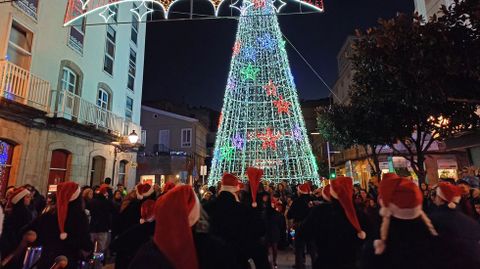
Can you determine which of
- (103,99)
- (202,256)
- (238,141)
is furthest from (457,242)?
(103,99)

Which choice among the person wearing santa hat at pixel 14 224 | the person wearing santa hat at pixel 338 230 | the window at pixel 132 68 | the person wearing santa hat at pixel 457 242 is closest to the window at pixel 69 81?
the window at pixel 132 68

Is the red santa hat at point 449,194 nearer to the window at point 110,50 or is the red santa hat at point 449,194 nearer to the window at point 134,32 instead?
the window at point 110,50

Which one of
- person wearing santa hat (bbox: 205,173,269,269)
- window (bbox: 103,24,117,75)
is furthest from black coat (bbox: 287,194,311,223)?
window (bbox: 103,24,117,75)

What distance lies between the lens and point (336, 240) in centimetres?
407

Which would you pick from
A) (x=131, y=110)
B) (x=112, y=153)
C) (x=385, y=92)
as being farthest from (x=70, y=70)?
(x=385, y=92)

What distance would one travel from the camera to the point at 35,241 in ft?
14.1

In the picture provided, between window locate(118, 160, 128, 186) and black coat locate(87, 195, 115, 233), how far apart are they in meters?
10.2

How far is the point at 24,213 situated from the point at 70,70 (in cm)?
988

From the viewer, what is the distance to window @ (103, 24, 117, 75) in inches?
644

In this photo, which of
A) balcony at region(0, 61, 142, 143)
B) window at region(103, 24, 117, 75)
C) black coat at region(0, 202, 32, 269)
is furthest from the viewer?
window at region(103, 24, 117, 75)

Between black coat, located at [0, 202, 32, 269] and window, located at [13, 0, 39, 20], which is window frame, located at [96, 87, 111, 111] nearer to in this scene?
window, located at [13, 0, 39, 20]

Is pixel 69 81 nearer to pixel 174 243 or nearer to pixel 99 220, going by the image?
pixel 99 220

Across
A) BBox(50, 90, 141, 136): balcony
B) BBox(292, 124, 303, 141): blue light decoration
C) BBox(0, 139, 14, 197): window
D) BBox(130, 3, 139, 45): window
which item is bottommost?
BBox(0, 139, 14, 197): window

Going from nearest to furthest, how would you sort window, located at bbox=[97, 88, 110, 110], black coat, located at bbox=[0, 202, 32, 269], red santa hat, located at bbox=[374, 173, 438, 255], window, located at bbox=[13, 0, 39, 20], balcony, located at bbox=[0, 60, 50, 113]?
red santa hat, located at bbox=[374, 173, 438, 255]
black coat, located at bbox=[0, 202, 32, 269]
balcony, located at bbox=[0, 60, 50, 113]
window, located at bbox=[13, 0, 39, 20]
window, located at bbox=[97, 88, 110, 110]
